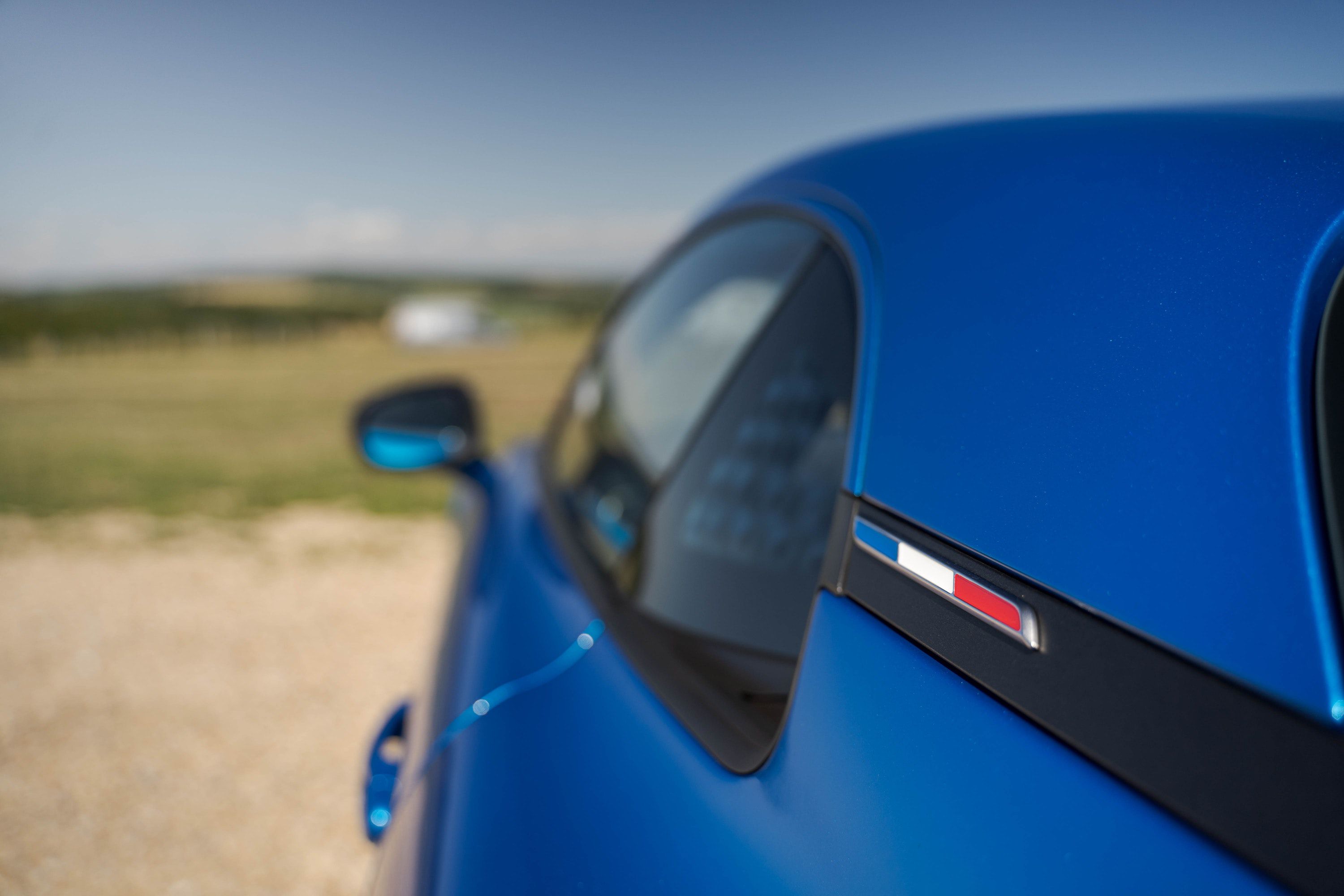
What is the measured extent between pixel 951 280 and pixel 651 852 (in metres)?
0.68

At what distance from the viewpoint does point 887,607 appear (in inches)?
30.5

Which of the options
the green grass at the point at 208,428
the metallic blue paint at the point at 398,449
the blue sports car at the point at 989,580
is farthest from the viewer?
the green grass at the point at 208,428

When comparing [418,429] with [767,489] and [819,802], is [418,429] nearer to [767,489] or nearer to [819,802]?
[767,489]

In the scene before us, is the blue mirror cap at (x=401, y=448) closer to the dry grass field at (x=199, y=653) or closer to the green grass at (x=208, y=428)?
the green grass at (x=208, y=428)

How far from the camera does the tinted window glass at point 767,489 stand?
3.81 ft

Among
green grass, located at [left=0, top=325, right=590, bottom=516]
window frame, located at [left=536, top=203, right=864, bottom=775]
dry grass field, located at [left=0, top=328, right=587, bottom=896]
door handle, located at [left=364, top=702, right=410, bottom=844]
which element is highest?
window frame, located at [left=536, top=203, right=864, bottom=775]

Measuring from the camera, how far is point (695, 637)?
124 cm

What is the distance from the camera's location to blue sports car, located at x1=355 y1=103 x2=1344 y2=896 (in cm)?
53

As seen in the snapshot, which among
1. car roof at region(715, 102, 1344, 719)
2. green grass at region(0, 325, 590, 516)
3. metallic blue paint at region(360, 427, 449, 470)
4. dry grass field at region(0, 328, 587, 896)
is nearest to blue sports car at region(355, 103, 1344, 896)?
car roof at region(715, 102, 1344, 719)

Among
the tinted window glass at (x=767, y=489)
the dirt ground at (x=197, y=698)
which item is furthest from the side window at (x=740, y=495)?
the dirt ground at (x=197, y=698)

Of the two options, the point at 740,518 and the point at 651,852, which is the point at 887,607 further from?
the point at 740,518

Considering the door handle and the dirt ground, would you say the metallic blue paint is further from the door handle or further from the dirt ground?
the door handle

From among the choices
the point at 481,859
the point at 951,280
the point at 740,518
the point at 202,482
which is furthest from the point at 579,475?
the point at 202,482

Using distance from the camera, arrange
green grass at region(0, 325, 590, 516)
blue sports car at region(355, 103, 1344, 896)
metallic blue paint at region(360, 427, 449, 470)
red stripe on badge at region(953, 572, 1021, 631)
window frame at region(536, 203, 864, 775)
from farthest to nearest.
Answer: green grass at region(0, 325, 590, 516) → metallic blue paint at region(360, 427, 449, 470) → window frame at region(536, 203, 864, 775) → red stripe on badge at region(953, 572, 1021, 631) → blue sports car at region(355, 103, 1344, 896)
